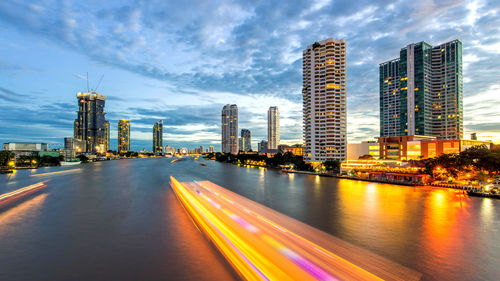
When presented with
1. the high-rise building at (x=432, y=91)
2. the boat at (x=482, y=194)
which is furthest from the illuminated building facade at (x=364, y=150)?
the boat at (x=482, y=194)

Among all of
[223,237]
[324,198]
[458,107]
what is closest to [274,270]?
[223,237]

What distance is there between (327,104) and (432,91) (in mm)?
59276

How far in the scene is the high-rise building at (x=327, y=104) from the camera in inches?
2810

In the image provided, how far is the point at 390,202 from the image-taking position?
92.2ft

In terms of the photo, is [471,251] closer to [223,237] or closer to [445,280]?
[445,280]

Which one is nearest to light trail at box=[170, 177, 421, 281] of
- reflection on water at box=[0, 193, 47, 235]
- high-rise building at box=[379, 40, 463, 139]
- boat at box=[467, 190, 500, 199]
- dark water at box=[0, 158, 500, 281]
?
dark water at box=[0, 158, 500, 281]

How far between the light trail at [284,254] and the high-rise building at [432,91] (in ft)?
339

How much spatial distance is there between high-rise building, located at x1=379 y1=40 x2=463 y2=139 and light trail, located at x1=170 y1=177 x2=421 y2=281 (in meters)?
103

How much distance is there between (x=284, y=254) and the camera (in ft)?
31.9

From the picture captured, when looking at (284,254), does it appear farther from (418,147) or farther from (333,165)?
(418,147)

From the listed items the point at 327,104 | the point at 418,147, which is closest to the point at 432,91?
the point at 418,147

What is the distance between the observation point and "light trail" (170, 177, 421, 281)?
8184 millimetres

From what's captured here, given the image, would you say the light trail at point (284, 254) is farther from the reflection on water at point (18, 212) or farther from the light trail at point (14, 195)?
the light trail at point (14, 195)

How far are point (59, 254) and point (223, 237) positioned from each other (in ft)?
28.3
